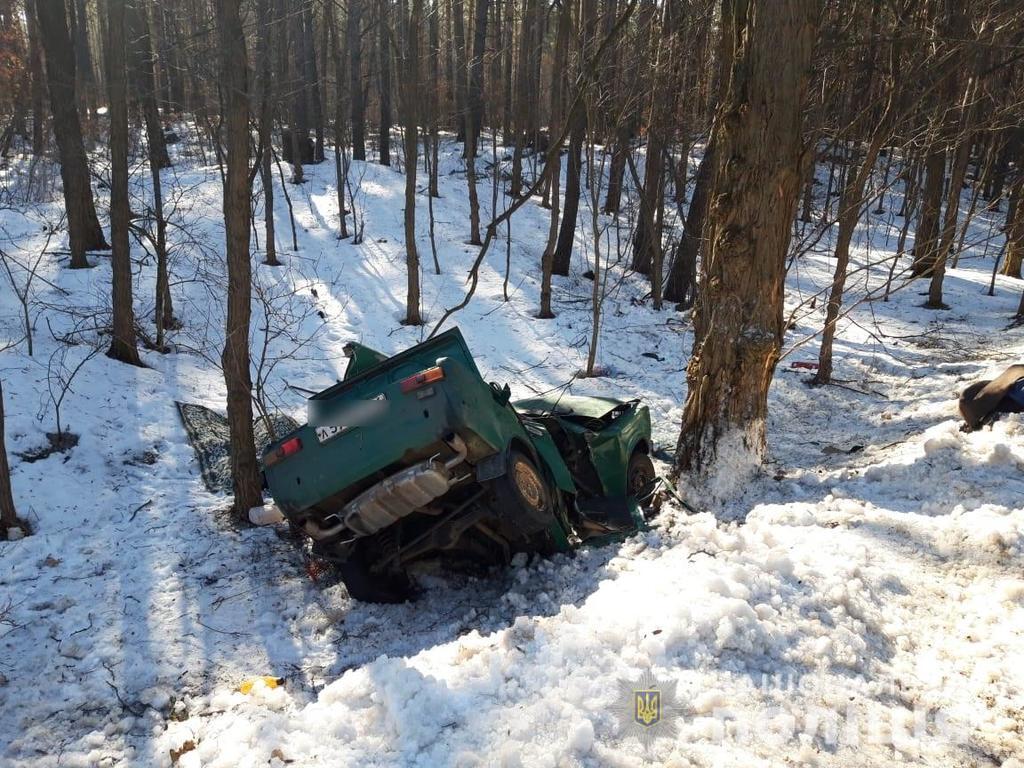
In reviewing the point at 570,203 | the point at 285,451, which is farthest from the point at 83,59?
the point at 285,451

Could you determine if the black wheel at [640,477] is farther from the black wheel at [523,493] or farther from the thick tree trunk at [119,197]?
the thick tree trunk at [119,197]

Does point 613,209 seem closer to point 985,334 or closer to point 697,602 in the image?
point 985,334

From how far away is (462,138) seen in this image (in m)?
34.8

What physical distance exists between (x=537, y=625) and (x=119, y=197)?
9.41 meters

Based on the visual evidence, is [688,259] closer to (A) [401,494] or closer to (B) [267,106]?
(B) [267,106]

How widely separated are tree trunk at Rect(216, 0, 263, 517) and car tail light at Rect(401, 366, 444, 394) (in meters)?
2.72

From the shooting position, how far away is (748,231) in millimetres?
5715

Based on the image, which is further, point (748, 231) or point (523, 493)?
point (748, 231)

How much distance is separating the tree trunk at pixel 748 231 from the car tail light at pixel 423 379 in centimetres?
263

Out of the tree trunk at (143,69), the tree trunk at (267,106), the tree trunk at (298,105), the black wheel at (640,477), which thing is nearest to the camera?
the black wheel at (640,477)

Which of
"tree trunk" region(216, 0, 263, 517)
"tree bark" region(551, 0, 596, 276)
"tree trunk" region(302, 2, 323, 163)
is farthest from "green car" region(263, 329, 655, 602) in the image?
"tree trunk" region(302, 2, 323, 163)

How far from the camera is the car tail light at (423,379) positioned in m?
4.38

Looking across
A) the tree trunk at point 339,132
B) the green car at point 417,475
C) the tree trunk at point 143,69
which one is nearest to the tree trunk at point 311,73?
the tree trunk at point 339,132

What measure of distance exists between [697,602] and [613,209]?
77.4ft
